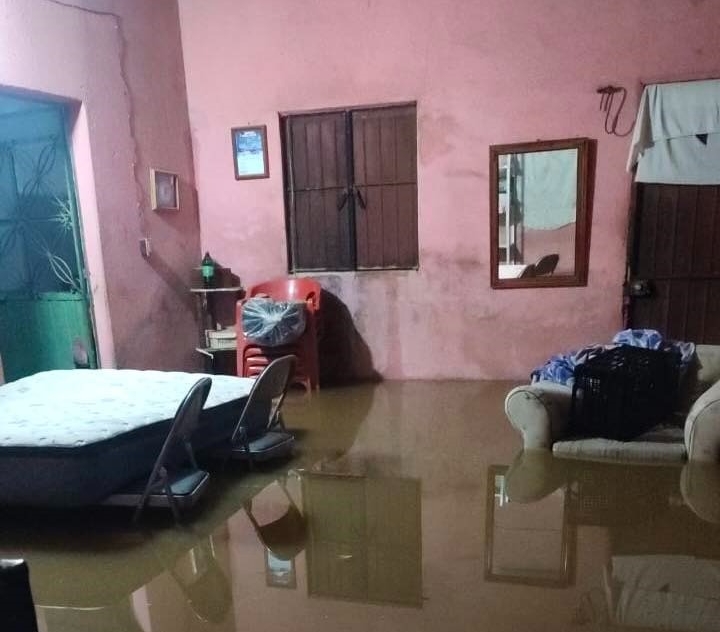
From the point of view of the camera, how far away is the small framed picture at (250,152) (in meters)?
4.90

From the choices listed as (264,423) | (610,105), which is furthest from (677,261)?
(264,423)

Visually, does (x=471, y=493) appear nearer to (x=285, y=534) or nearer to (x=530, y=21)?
(x=285, y=534)

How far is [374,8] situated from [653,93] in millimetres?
2210

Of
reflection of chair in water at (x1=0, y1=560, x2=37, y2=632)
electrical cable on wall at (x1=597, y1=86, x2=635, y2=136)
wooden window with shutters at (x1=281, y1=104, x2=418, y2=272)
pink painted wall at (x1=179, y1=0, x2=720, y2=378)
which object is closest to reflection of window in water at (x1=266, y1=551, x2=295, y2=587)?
reflection of chair in water at (x1=0, y1=560, x2=37, y2=632)

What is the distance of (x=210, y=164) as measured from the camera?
5059mm

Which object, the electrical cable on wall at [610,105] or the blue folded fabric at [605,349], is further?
the electrical cable on wall at [610,105]

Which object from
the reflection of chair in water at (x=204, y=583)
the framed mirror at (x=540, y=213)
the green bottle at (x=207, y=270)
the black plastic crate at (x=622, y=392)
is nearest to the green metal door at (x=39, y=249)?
the green bottle at (x=207, y=270)

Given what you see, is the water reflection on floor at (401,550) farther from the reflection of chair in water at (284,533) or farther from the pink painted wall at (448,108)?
the pink painted wall at (448,108)

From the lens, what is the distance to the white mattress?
241 centimetres

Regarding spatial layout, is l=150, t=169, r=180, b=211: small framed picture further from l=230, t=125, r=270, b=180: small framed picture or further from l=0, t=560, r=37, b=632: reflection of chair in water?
l=0, t=560, r=37, b=632: reflection of chair in water

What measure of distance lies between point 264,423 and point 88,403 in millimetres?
970

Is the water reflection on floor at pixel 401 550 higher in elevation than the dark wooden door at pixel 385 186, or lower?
lower

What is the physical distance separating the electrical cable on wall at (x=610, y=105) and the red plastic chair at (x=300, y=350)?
102 inches

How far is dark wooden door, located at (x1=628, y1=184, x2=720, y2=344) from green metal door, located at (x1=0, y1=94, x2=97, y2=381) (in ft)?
13.7
